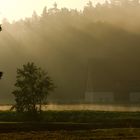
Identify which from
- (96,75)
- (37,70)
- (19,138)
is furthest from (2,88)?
(19,138)

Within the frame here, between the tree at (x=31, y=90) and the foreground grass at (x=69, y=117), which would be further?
the tree at (x=31, y=90)

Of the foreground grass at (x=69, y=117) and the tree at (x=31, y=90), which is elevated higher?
the tree at (x=31, y=90)

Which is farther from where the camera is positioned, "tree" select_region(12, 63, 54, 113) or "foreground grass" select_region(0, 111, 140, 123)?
"tree" select_region(12, 63, 54, 113)

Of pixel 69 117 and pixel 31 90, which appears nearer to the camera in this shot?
pixel 69 117

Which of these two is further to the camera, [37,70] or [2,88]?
[2,88]

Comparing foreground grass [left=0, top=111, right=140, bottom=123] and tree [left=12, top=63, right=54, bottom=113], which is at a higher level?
tree [left=12, top=63, right=54, bottom=113]

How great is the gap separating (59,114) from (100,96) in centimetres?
7130

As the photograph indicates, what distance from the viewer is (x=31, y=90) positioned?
74.4 meters

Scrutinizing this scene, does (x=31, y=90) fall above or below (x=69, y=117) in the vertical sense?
above

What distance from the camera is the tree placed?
2872 inches

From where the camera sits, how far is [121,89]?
14988 cm

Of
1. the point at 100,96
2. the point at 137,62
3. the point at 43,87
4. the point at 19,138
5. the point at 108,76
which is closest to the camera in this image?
the point at 19,138

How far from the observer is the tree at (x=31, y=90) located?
2872 inches

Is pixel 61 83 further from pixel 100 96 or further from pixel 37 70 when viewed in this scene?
pixel 37 70
